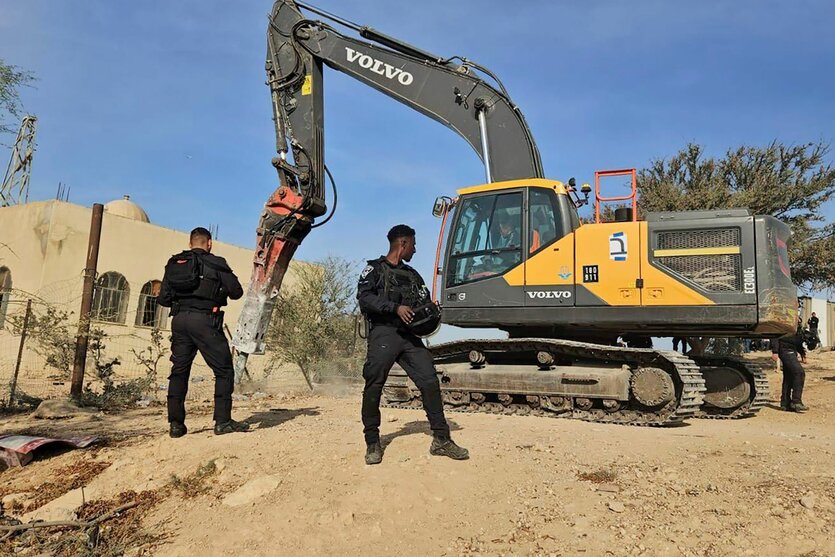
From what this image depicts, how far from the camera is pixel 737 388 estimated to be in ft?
27.3

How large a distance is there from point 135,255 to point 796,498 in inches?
707

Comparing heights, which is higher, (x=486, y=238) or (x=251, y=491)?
(x=486, y=238)

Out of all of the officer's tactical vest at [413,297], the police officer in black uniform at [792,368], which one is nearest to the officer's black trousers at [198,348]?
the officer's tactical vest at [413,297]

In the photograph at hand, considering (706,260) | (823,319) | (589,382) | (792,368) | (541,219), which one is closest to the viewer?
(706,260)

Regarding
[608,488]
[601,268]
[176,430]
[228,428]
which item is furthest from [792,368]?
[176,430]

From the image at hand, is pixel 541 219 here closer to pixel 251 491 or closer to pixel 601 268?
pixel 601 268

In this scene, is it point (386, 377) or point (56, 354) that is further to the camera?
point (56, 354)

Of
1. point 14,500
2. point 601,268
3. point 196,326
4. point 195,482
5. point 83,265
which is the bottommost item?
point 14,500

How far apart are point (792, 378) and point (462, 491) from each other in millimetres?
7669

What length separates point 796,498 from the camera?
353 cm

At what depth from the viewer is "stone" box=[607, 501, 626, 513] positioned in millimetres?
3500

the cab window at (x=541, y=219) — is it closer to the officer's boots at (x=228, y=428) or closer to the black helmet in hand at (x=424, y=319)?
the black helmet in hand at (x=424, y=319)

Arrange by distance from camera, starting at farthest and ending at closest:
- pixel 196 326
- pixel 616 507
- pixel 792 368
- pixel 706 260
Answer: pixel 792 368 < pixel 706 260 < pixel 196 326 < pixel 616 507

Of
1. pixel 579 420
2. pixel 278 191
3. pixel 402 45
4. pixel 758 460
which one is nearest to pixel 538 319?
pixel 579 420
